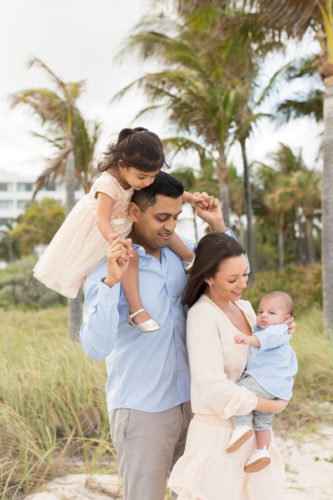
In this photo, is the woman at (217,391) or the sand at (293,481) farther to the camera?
the sand at (293,481)

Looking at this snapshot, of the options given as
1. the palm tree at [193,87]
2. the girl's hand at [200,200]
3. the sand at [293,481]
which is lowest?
the sand at [293,481]

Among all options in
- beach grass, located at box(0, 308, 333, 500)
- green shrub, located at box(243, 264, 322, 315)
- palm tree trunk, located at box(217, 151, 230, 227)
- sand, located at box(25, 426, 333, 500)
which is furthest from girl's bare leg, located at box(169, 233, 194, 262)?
palm tree trunk, located at box(217, 151, 230, 227)

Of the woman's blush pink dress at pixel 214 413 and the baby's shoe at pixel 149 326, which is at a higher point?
the baby's shoe at pixel 149 326

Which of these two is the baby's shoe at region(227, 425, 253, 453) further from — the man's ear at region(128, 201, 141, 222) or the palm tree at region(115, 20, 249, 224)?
A: the palm tree at region(115, 20, 249, 224)

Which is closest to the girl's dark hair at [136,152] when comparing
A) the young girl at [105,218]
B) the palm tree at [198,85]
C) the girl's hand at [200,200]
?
the young girl at [105,218]

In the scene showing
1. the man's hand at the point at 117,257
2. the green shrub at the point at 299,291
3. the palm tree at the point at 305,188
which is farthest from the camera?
the palm tree at the point at 305,188

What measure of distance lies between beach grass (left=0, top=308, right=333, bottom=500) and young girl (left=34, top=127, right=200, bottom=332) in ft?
5.73

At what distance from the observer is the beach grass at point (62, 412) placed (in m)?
3.80

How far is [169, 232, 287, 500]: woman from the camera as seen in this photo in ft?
6.27

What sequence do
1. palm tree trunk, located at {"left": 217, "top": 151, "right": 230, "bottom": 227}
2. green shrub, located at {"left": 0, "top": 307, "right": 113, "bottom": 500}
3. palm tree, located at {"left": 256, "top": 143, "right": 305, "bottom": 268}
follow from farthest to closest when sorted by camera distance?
palm tree, located at {"left": 256, "top": 143, "right": 305, "bottom": 268} → palm tree trunk, located at {"left": 217, "top": 151, "right": 230, "bottom": 227} → green shrub, located at {"left": 0, "top": 307, "right": 113, "bottom": 500}

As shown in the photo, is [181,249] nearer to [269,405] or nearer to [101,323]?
[101,323]

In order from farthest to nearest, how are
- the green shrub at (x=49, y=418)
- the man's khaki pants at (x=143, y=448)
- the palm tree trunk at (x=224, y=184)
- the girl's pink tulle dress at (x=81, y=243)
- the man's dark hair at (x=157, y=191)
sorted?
the palm tree trunk at (x=224, y=184)
the green shrub at (x=49, y=418)
the girl's pink tulle dress at (x=81, y=243)
the man's dark hair at (x=157, y=191)
the man's khaki pants at (x=143, y=448)

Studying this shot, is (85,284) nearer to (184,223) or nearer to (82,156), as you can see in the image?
(82,156)

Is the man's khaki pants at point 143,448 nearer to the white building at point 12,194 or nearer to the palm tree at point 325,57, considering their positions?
the palm tree at point 325,57
